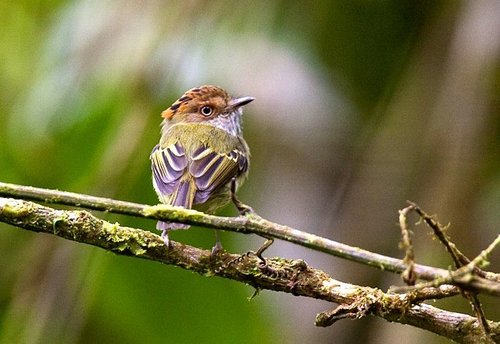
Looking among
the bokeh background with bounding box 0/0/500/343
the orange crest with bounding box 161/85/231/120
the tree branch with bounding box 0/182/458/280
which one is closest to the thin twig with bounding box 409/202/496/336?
the tree branch with bounding box 0/182/458/280

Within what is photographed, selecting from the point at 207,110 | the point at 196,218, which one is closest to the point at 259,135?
the point at 207,110

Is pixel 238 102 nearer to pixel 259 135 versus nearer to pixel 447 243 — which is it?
pixel 259 135

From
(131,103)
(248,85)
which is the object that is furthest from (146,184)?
(248,85)

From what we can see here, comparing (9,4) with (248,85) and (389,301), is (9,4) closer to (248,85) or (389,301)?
(248,85)

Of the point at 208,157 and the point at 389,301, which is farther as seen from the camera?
the point at 208,157

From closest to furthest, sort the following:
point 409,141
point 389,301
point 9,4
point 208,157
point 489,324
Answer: point 489,324 → point 389,301 → point 208,157 → point 9,4 → point 409,141

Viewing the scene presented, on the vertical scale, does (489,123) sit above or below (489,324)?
above

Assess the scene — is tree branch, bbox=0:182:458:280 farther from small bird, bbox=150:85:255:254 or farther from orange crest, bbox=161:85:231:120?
orange crest, bbox=161:85:231:120
